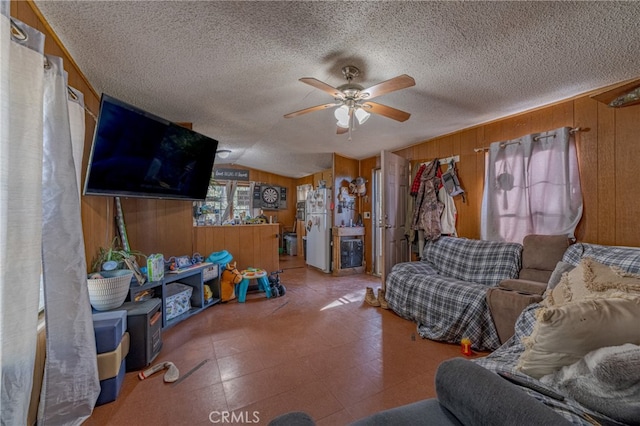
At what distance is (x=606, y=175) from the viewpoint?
7.77ft

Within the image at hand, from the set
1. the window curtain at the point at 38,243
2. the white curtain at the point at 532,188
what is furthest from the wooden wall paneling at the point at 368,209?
the window curtain at the point at 38,243

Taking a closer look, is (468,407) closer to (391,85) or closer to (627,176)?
(391,85)

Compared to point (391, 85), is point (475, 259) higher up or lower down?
lower down

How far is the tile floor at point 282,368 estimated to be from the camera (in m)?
1.59

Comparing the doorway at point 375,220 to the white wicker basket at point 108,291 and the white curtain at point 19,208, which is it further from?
the white curtain at point 19,208

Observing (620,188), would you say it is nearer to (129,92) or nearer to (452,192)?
(452,192)

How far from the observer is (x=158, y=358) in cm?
218

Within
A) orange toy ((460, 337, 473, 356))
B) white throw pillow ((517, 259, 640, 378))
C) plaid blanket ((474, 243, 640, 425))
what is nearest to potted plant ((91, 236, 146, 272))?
plaid blanket ((474, 243, 640, 425))

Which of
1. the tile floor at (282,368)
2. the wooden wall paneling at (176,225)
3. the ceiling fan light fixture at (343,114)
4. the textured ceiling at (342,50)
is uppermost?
the textured ceiling at (342,50)

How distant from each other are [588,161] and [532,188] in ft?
1.57

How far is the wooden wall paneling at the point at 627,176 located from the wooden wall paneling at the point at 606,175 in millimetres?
24

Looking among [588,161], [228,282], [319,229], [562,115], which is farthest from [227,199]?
[588,161]

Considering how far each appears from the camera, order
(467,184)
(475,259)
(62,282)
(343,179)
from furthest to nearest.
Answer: (343,179)
(467,184)
(475,259)
(62,282)

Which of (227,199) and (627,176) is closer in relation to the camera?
(627,176)
